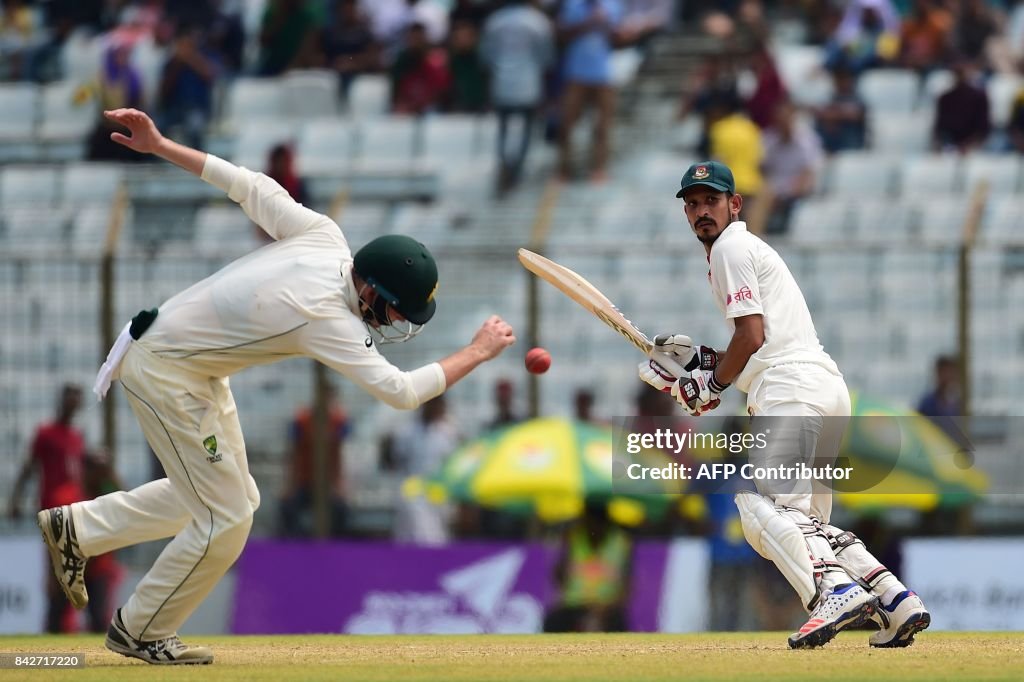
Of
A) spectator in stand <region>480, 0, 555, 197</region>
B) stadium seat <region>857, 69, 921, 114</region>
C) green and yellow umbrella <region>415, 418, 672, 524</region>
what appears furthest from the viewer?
stadium seat <region>857, 69, 921, 114</region>

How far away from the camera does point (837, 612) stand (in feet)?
23.0

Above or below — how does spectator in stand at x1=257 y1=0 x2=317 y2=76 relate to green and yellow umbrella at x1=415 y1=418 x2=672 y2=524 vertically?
above

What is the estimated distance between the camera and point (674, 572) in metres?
12.5

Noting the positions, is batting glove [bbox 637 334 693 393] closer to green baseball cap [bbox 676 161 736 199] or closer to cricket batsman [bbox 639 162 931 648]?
cricket batsman [bbox 639 162 931 648]

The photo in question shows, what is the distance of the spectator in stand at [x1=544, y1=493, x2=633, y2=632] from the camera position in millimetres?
11891

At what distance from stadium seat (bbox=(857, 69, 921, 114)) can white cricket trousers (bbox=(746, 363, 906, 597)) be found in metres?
10.0

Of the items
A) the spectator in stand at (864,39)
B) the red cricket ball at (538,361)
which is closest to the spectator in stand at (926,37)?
the spectator in stand at (864,39)

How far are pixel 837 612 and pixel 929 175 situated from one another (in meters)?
9.24

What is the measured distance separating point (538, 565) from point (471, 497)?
0.67m

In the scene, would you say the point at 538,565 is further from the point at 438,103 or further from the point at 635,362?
the point at 438,103

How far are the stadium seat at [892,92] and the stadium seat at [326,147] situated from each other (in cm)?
488

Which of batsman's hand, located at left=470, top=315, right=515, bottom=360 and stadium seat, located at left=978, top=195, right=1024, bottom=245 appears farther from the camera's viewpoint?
stadium seat, located at left=978, top=195, right=1024, bottom=245

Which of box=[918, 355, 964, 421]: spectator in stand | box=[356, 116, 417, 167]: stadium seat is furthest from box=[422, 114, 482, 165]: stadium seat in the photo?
box=[918, 355, 964, 421]: spectator in stand

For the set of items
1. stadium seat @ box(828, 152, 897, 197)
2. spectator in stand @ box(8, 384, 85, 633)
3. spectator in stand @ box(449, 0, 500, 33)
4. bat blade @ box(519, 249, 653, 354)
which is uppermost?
spectator in stand @ box(449, 0, 500, 33)
